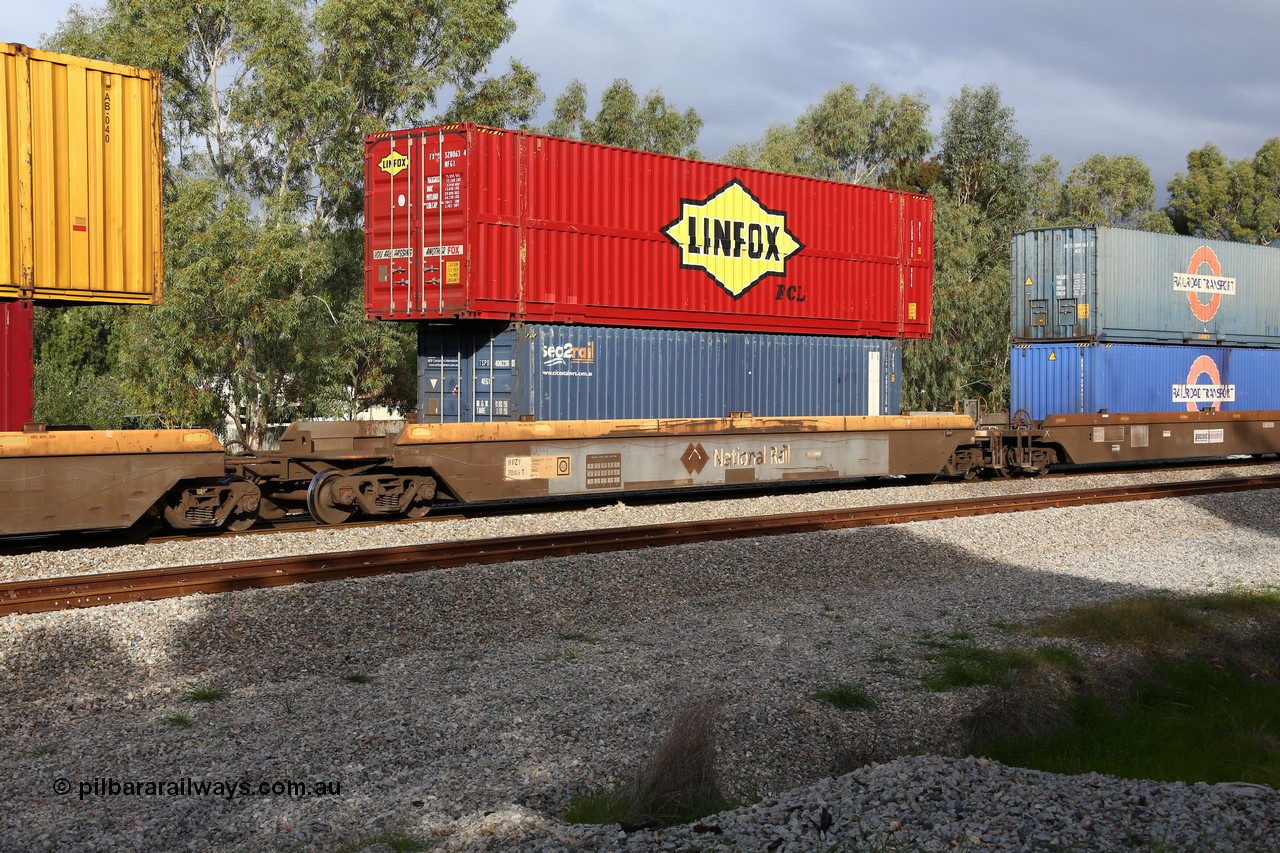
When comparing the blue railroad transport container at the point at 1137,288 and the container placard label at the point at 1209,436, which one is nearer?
the blue railroad transport container at the point at 1137,288

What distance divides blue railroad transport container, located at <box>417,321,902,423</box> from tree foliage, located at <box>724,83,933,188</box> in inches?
Result: 1177

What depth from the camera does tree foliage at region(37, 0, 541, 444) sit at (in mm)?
25031

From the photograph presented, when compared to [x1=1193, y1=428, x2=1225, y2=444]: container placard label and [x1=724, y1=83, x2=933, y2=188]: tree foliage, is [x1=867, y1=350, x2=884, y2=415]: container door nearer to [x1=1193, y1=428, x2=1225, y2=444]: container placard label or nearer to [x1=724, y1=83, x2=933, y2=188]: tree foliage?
[x1=1193, y1=428, x2=1225, y2=444]: container placard label

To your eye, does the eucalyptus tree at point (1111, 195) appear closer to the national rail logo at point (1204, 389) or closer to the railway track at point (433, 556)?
the national rail logo at point (1204, 389)

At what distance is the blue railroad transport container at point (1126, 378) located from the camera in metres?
21.9

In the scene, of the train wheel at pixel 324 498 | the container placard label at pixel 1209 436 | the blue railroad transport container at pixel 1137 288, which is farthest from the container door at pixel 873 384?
the train wheel at pixel 324 498

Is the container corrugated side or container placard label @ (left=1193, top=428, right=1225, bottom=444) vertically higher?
the container corrugated side

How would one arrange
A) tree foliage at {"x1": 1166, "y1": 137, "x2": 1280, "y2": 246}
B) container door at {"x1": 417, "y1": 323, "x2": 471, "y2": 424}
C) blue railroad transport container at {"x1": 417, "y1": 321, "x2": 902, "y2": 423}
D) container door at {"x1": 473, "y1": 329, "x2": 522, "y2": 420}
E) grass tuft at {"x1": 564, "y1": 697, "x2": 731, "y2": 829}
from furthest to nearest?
tree foliage at {"x1": 1166, "y1": 137, "x2": 1280, "y2": 246} < container door at {"x1": 417, "y1": 323, "x2": 471, "y2": 424} < blue railroad transport container at {"x1": 417, "y1": 321, "x2": 902, "y2": 423} < container door at {"x1": 473, "y1": 329, "x2": 522, "y2": 420} < grass tuft at {"x1": 564, "y1": 697, "x2": 731, "y2": 829}

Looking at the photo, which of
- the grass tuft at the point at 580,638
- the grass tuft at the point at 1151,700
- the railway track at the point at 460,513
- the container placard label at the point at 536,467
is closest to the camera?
the grass tuft at the point at 1151,700

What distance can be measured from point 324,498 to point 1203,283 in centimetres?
2001

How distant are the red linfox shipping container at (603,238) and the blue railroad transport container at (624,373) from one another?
309 millimetres

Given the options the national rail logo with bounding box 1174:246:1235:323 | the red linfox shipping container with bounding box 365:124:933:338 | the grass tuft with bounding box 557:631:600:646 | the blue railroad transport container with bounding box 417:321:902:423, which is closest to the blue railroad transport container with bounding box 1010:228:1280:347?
the national rail logo with bounding box 1174:246:1235:323

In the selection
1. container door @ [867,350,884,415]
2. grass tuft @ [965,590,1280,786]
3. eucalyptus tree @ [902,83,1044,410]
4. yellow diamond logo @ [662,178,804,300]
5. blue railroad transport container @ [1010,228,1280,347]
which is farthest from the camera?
eucalyptus tree @ [902,83,1044,410]

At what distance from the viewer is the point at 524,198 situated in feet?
49.9
